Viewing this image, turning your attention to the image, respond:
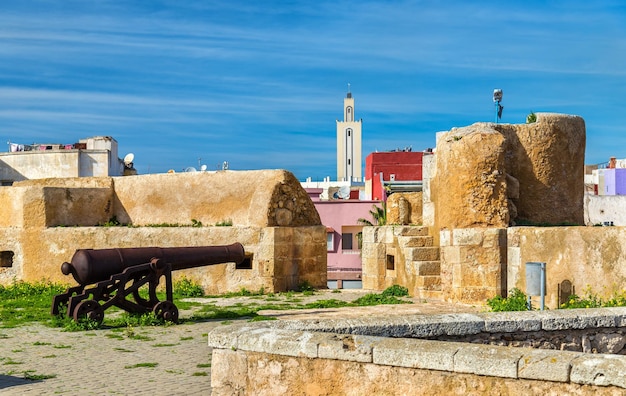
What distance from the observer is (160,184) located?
16.6 m

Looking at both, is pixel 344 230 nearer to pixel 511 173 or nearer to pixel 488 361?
pixel 511 173

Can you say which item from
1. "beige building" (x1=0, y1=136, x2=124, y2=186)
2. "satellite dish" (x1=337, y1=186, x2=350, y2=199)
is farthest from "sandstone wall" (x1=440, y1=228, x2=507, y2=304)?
"satellite dish" (x1=337, y1=186, x2=350, y2=199)

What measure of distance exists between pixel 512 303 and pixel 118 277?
5.24m

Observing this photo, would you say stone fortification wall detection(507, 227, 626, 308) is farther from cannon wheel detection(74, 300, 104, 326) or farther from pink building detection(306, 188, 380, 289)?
pink building detection(306, 188, 380, 289)

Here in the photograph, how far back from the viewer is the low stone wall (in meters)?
4.24

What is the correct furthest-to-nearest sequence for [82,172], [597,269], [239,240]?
[82,172] < [239,240] < [597,269]

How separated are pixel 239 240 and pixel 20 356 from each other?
675 centimetres

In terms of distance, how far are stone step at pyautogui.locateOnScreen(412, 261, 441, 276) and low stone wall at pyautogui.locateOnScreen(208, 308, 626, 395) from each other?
7.76 metres

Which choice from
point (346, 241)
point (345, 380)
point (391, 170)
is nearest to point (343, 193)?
point (391, 170)

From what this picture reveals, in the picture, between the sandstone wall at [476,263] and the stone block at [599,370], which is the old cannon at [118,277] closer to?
the sandstone wall at [476,263]

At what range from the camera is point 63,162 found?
2973cm

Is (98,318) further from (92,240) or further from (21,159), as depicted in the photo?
(21,159)

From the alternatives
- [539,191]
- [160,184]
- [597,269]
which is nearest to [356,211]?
[160,184]

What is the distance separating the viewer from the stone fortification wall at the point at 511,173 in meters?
12.3
